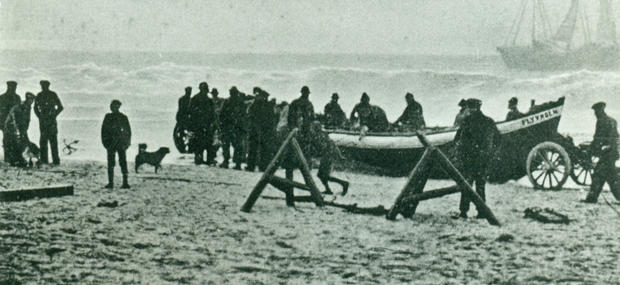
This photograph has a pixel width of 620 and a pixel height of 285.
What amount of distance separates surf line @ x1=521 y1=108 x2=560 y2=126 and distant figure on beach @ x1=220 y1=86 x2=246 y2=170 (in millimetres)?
5864

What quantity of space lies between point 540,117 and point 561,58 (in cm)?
3619

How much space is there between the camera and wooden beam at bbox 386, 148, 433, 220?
9.37m

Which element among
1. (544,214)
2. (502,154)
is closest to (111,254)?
(544,214)

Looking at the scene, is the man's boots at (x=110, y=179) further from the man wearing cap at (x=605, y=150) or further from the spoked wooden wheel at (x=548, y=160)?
the man wearing cap at (x=605, y=150)

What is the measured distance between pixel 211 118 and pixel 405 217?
7.24 m

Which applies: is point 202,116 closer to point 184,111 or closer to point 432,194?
point 184,111

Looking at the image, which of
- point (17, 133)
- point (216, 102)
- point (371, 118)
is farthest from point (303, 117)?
point (17, 133)

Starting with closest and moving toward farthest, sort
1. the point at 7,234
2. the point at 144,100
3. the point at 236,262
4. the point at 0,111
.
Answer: the point at 236,262
the point at 7,234
the point at 0,111
the point at 144,100

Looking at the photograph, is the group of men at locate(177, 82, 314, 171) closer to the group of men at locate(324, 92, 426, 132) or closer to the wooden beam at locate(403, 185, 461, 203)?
the group of men at locate(324, 92, 426, 132)

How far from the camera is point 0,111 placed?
1498cm

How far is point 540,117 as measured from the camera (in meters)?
13.5

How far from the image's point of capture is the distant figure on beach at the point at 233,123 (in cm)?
1574

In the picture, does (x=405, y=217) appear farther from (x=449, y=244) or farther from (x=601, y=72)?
(x=601, y=72)

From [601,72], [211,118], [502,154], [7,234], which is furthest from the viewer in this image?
[601,72]
